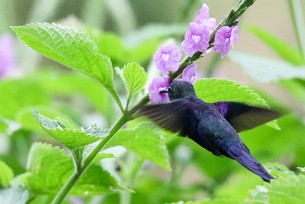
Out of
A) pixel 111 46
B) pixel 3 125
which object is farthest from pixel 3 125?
pixel 111 46

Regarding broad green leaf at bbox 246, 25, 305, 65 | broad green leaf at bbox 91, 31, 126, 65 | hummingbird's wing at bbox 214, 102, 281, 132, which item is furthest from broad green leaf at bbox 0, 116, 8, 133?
broad green leaf at bbox 246, 25, 305, 65

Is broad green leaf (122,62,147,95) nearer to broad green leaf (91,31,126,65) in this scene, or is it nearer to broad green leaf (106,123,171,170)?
broad green leaf (106,123,171,170)

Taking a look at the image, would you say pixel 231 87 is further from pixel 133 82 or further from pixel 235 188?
pixel 235 188

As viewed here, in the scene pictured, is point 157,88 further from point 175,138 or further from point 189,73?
point 175,138

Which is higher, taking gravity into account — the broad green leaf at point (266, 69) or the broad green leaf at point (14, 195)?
the broad green leaf at point (14, 195)

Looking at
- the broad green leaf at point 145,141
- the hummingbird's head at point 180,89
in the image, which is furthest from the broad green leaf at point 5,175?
the hummingbird's head at point 180,89

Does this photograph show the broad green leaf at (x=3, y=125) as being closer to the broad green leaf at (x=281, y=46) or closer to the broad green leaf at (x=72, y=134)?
the broad green leaf at (x=72, y=134)

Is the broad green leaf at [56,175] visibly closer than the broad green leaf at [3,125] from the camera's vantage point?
Yes
